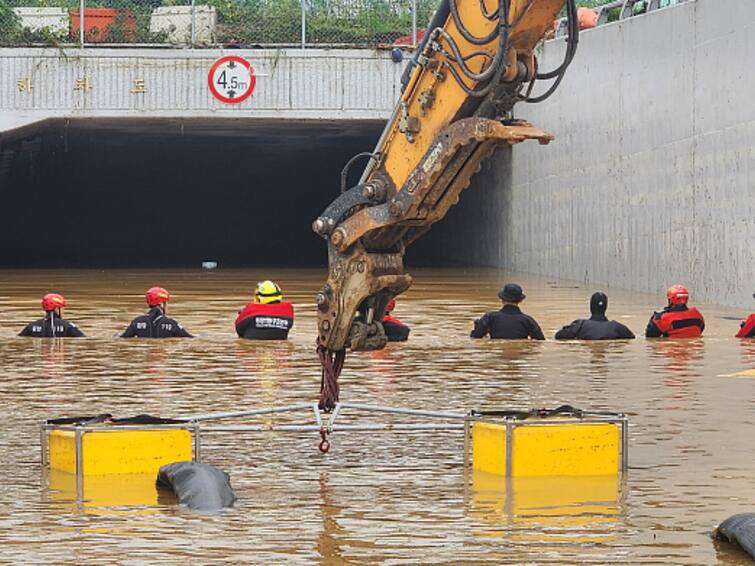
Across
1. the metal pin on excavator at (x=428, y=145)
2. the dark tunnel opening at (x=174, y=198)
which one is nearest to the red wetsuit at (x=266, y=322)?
the metal pin on excavator at (x=428, y=145)

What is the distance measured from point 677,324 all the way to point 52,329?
303 inches

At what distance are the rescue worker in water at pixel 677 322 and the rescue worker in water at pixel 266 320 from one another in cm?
449

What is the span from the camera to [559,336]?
22.5 meters

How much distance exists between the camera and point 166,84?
123 ft

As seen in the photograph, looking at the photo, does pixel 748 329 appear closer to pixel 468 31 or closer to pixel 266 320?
pixel 266 320

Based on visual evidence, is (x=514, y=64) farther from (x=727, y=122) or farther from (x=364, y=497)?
(x=727, y=122)

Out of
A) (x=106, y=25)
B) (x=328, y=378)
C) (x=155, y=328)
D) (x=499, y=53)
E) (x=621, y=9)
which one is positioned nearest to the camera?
(x=499, y=53)

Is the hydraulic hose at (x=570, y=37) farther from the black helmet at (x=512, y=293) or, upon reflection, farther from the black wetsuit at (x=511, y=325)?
the black wetsuit at (x=511, y=325)

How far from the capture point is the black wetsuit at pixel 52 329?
22542mm

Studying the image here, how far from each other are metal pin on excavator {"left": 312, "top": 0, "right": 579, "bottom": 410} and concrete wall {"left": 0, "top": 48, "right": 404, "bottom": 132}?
26307 millimetres

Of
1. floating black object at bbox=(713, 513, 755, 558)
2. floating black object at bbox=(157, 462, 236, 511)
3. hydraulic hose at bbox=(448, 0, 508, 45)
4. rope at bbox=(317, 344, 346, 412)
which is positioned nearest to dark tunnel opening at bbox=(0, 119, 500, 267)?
rope at bbox=(317, 344, 346, 412)

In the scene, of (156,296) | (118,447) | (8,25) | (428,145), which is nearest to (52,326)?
(156,296)

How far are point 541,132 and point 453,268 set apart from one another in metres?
32.3

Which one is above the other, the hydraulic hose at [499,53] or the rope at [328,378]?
the hydraulic hose at [499,53]
